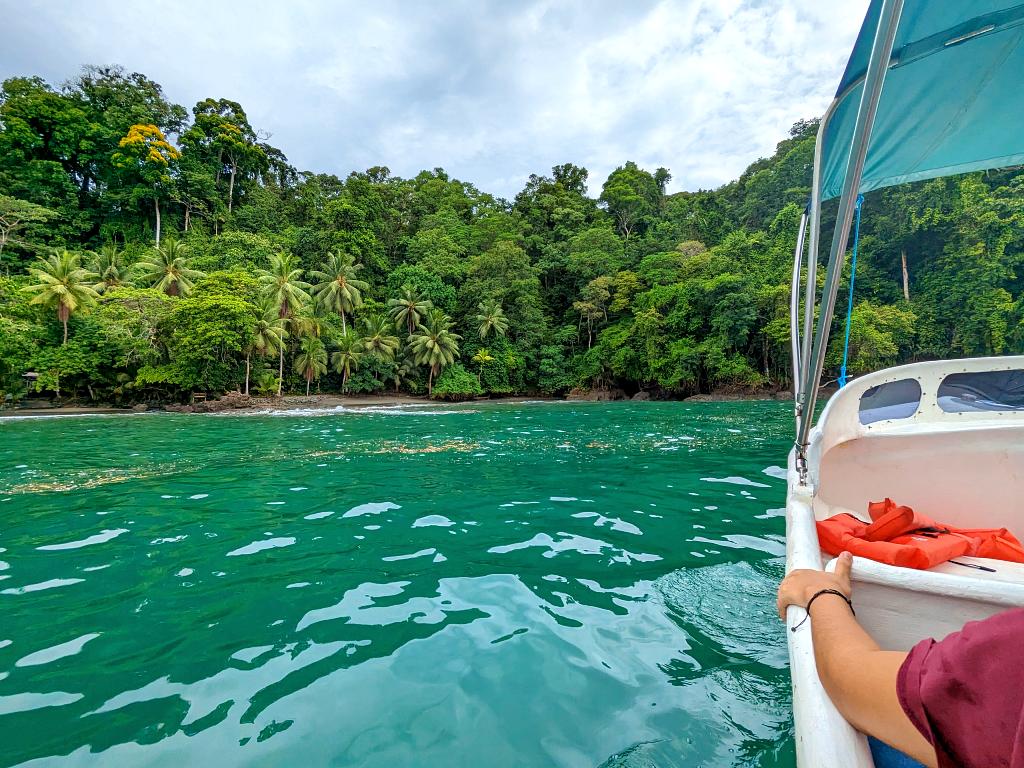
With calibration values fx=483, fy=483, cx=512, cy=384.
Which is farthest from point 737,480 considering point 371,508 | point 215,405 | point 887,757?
point 215,405

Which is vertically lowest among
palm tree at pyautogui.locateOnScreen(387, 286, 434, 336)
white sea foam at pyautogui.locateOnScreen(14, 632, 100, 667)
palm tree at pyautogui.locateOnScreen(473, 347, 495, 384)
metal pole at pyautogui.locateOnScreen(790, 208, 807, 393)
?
white sea foam at pyautogui.locateOnScreen(14, 632, 100, 667)

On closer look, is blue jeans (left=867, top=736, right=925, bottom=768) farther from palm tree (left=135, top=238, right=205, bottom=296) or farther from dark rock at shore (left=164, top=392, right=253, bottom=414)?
palm tree (left=135, top=238, right=205, bottom=296)

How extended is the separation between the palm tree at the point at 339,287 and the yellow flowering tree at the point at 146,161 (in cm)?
1906

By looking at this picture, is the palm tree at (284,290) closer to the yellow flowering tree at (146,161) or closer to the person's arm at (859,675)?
the yellow flowering tree at (146,161)

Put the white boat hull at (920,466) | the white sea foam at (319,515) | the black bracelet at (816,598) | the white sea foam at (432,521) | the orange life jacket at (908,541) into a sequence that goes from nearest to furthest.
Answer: the black bracelet at (816,598), the orange life jacket at (908,541), the white boat hull at (920,466), the white sea foam at (432,521), the white sea foam at (319,515)

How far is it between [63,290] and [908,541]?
3606 centimetres

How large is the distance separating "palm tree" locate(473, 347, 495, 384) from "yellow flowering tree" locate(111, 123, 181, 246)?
3157 centimetres

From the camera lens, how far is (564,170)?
208ft

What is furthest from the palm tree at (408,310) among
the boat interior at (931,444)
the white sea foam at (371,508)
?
the boat interior at (931,444)

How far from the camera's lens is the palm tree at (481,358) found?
38531mm

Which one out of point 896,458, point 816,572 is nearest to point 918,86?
point 896,458

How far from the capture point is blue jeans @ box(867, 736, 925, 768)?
3.57 ft

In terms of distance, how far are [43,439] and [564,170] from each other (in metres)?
61.4

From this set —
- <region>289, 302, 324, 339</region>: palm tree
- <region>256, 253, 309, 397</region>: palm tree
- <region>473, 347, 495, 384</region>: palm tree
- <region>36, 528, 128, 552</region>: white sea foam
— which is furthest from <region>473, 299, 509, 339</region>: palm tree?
<region>36, 528, 128, 552</region>: white sea foam
